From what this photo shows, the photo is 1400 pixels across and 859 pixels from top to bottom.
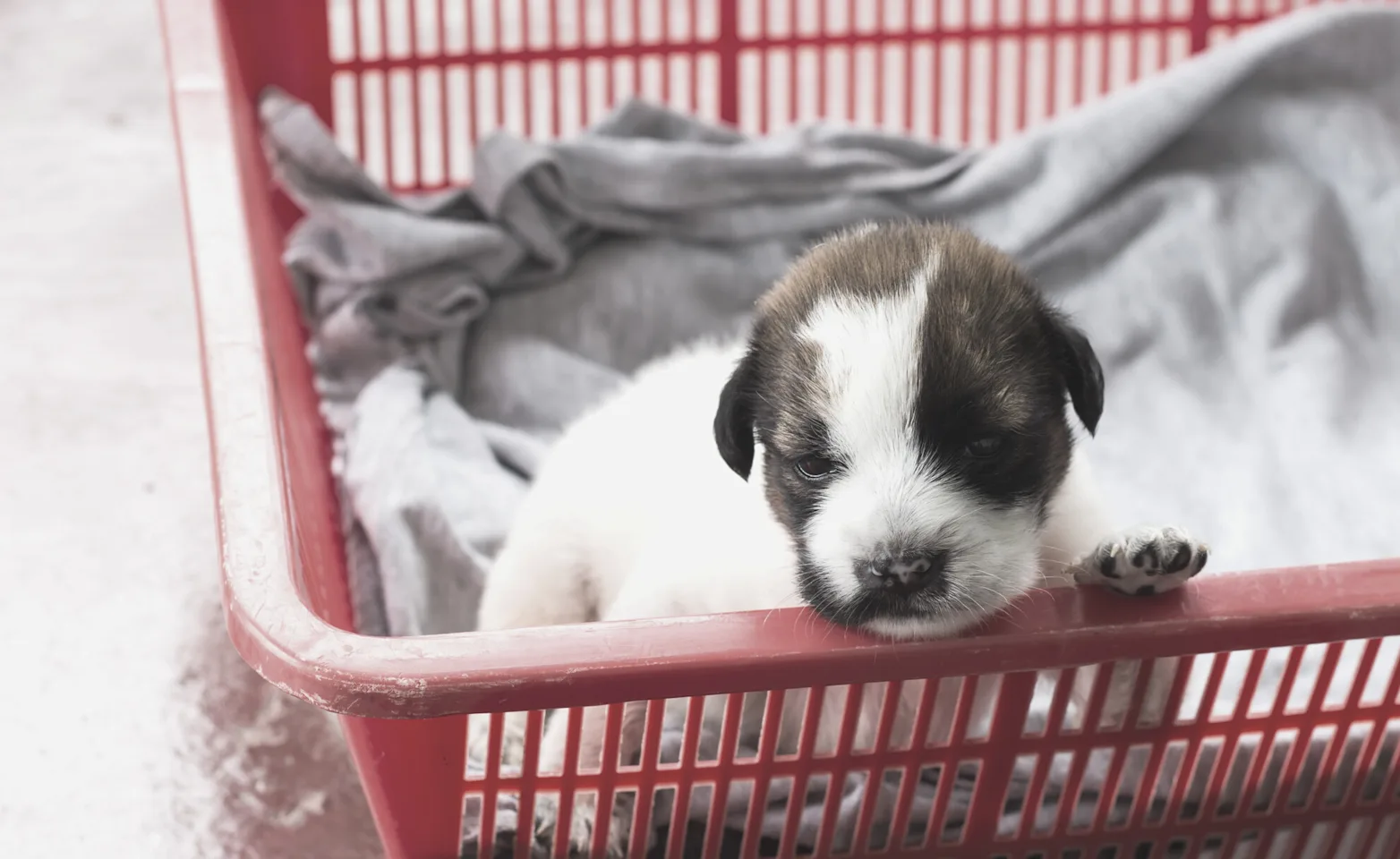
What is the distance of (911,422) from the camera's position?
143 cm

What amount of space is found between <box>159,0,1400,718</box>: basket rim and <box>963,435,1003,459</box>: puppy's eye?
136 millimetres

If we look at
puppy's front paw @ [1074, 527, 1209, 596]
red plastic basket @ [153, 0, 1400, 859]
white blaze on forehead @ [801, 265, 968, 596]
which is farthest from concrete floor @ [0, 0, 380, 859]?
puppy's front paw @ [1074, 527, 1209, 596]

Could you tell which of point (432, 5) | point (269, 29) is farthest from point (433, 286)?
point (432, 5)

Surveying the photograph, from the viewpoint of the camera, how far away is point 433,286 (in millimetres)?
2691

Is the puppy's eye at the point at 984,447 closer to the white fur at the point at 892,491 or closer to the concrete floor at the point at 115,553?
the white fur at the point at 892,491

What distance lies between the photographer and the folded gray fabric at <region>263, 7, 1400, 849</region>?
2.54m

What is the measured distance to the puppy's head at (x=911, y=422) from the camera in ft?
4.66

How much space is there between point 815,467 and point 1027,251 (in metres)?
1.40

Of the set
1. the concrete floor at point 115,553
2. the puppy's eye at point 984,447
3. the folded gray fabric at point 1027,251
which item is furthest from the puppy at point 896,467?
the folded gray fabric at point 1027,251

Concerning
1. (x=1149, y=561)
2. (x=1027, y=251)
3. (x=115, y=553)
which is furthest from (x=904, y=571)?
(x=115, y=553)

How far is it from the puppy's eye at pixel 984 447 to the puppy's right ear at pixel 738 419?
236mm

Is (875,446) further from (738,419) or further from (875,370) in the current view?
(738,419)

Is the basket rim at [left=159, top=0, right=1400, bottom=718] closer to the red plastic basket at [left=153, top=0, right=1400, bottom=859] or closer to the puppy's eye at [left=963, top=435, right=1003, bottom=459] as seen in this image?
the red plastic basket at [left=153, top=0, right=1400, bottom=859]

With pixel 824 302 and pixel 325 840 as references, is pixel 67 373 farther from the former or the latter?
pixel 824 302
